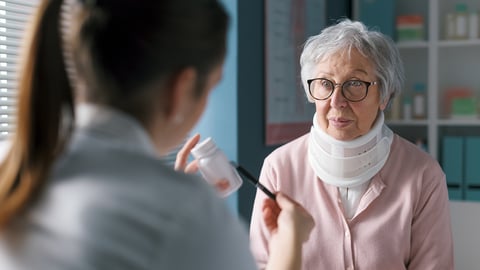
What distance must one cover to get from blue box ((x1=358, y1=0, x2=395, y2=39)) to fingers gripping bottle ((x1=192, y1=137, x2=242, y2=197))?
2.15 metres

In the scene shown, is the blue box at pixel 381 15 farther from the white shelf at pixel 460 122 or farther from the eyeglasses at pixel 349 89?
the eyeglasses at pixel 349 89

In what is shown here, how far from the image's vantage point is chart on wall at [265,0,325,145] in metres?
2.57

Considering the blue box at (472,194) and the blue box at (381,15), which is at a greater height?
the blue box at (381,15)

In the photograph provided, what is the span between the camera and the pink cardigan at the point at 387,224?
154cm

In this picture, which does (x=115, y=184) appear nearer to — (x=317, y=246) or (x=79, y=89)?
(x=79, y=89)

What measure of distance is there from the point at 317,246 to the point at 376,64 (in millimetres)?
522

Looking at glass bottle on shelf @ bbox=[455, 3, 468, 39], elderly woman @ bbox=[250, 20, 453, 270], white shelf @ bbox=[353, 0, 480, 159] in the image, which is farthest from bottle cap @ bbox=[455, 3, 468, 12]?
elderly woman @ bbox=[250, 20, 453, 270]

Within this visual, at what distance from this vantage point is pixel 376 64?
1.60m

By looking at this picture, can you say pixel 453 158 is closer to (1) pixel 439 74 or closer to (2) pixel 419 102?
(2) pixel 419 102

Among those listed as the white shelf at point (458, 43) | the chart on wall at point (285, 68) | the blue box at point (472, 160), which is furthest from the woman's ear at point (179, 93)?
the white shelf at point (458, 43)

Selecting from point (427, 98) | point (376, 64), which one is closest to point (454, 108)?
point (427, 98)

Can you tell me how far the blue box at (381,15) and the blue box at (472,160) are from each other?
74 centimetres

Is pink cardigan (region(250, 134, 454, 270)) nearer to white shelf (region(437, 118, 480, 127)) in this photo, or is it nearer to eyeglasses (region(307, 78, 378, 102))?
eyeglasses (region(307, 78, 378, 102))

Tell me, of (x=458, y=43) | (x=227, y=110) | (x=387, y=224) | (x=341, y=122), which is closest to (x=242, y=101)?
(x=227, y=110)
